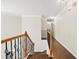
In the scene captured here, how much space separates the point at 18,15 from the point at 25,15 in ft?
1.72

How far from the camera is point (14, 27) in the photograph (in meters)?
9.44

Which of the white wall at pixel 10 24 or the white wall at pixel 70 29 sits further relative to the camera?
the white wall at pixel 10 24

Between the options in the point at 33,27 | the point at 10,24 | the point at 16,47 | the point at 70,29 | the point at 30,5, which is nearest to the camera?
the point at 16,47

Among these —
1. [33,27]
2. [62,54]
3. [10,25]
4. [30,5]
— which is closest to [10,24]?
[10,25]

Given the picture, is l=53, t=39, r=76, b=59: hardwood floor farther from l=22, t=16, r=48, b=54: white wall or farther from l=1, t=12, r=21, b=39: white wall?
l=1, t=12, r=21, b=39: white wall

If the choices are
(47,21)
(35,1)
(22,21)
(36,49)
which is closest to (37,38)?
(36,49)

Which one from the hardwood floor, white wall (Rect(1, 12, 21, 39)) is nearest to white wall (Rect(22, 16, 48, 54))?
white wall (Rect(1, 12, 21, 39))

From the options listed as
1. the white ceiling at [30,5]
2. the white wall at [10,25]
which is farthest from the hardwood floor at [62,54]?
the white wall at [10,25]

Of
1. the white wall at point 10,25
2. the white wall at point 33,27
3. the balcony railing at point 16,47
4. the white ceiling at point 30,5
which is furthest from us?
the white wall at point 33,27

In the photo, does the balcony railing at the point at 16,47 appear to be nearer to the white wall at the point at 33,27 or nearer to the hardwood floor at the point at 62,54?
the hardwood floor at the point at 62,54

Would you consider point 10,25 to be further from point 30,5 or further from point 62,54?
point 62,54

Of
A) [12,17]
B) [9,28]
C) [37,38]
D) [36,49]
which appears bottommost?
[36,49]

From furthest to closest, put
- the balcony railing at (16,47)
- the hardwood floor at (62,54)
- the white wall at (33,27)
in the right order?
the white wall at (33,27) < the hardwood floor at (62,54) < the balcony railing at (16,47)

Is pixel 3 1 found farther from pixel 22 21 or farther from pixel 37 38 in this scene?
pixel 37 38
